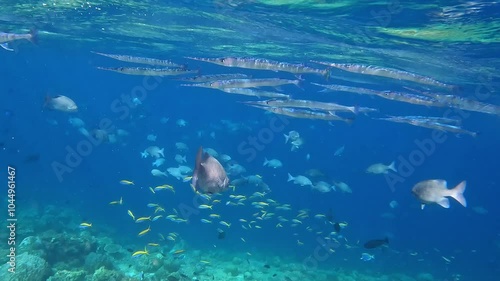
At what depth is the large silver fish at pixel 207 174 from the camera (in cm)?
424

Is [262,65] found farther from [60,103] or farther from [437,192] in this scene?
[60,103]

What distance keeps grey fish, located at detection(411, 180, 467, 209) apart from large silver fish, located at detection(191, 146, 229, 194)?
4867 mm

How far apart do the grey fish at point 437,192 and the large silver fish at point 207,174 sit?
16.0 feet

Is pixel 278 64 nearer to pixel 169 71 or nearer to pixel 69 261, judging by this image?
pixel 169 71

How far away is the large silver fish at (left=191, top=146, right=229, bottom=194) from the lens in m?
4.24

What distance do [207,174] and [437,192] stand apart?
5218 mm

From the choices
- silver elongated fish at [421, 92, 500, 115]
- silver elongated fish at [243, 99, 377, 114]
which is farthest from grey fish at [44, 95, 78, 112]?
silver elongated fish at [421, 92, 500, 115]

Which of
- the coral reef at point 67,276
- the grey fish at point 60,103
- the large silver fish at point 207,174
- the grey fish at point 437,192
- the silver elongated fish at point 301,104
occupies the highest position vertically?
the large silver fish at point 207,174

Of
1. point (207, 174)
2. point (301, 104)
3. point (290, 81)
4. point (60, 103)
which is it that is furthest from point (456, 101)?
point (60, 103)

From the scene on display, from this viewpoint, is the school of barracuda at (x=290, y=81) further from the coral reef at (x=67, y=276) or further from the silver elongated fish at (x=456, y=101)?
the coral reef at (x=67, y=276)

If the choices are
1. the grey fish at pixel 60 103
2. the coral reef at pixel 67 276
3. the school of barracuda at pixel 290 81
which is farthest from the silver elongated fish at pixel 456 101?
the grey fish at pixel 60 103

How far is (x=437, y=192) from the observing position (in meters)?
7.23

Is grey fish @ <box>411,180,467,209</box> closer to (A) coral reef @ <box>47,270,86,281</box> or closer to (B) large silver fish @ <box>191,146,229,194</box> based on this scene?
(B) large silver fish @ <box>191,146,229,194</box>

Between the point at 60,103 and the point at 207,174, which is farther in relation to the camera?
the point at 60,103
